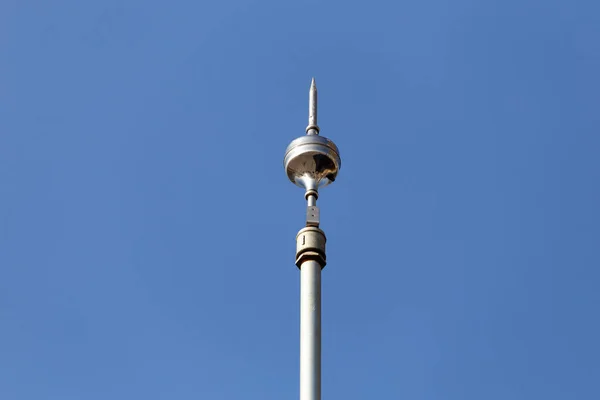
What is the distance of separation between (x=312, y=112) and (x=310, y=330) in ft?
14.0

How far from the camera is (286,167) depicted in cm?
2008

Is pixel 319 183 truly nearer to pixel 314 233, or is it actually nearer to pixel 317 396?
pixel 314 233

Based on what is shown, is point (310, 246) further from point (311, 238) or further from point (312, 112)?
point (312, 112)

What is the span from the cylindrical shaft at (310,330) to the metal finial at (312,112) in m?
2.65

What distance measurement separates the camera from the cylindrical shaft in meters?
17.0

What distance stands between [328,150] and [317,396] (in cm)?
438

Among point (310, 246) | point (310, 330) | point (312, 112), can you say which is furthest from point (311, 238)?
point (312, 112)

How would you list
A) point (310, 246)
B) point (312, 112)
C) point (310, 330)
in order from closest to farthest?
point (310, 330) < point (310, 246) < point (312, 112)

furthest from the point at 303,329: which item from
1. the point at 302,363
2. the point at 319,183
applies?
the point at 319,183

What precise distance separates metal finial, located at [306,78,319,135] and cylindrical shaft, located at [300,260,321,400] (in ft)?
8.71

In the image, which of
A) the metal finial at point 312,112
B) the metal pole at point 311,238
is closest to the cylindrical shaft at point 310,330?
the metal pole at point 311,238

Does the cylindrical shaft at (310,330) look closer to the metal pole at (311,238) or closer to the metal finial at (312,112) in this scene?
the metal pole at (311,238)

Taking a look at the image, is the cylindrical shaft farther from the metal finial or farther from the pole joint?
the metal finial

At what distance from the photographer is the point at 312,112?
20.8 m
